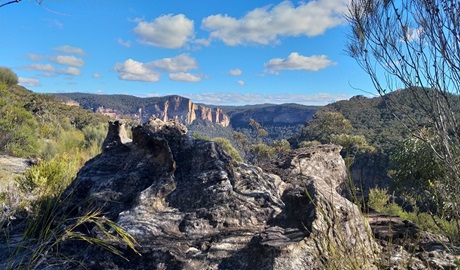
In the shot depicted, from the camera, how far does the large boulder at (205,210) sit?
2525 millimetres

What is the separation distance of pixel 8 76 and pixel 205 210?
108ft

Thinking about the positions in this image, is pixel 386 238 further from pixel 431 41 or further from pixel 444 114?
pixel 431 41

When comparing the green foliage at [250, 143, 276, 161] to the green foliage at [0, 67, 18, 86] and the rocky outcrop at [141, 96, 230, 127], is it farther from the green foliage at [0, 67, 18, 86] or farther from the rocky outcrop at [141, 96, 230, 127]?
the rocky outcrop at [141, 96, 230, 127]

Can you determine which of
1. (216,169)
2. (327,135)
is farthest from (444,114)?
(327,135)

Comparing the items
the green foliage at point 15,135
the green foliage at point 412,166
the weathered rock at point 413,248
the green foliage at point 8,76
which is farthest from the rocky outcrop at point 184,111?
the weathered rock at point 413,248

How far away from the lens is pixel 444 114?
3.47 meters

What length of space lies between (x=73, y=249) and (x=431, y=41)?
3735 millimetres

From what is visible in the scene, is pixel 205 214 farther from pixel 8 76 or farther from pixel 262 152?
pixel 262 152

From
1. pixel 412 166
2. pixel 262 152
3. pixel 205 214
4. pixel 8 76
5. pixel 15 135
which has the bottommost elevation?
pixel 262 152

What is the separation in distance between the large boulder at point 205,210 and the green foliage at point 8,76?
30.2 m

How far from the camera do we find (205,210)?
312 cm

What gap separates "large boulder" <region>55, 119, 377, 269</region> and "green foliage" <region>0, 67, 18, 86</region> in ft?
99.1

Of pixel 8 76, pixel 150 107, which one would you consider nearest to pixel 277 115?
pixel 150 107

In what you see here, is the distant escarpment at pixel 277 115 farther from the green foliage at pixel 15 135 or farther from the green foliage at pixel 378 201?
the green foliage at pixel 15 135
